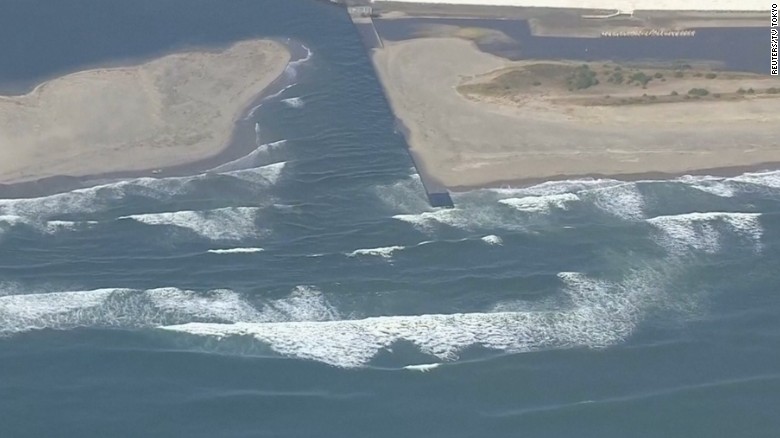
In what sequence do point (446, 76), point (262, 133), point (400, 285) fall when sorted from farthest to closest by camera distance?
1. point (446, 76)
2. point (262, 133)
3. point (400, 285)

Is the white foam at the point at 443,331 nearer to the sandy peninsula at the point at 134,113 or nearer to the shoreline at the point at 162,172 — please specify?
the shoreline at the point at 162,172

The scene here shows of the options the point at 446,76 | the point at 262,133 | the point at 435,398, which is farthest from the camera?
the point at 446,76

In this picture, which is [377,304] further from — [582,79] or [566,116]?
[582,79]

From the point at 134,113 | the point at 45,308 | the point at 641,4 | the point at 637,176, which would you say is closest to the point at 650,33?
the point at 641,4

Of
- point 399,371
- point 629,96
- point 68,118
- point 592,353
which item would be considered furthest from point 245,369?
point 629,96

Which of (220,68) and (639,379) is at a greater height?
(220,68)

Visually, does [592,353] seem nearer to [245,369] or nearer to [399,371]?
[399,371]
